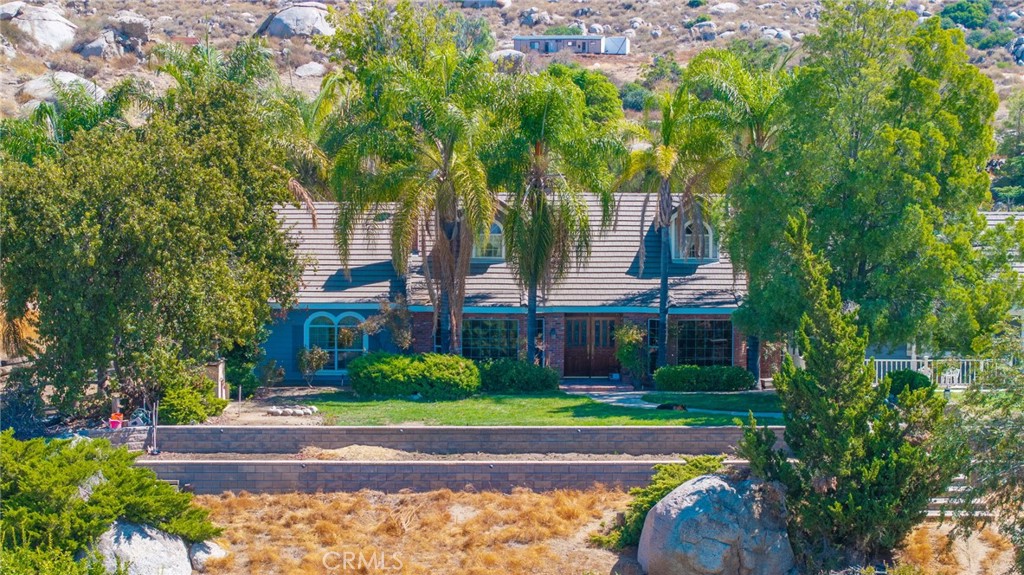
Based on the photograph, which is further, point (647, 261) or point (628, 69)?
point (628, 69)

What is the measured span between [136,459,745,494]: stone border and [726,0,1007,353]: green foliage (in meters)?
5.55

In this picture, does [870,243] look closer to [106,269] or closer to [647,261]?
[647,261]

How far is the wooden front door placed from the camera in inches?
1185

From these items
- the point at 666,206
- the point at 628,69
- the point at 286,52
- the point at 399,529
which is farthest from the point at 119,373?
the point at 628,69

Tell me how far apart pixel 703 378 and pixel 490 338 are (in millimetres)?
5833

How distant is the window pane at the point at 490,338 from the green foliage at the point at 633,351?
2.81m

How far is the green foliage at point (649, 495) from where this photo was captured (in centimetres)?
1736

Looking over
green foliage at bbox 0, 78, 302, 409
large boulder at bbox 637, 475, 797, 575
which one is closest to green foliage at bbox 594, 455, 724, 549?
large boulder at bbox 637, 475, 797, 575

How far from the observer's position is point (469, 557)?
55.5 feet

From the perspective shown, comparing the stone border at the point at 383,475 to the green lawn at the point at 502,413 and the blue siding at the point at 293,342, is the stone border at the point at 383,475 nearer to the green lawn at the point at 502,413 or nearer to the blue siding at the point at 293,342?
the green lawn at the point at 502,413

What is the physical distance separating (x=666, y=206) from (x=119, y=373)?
1344 centimetres

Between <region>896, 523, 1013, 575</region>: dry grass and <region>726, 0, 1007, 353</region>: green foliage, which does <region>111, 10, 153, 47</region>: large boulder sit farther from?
<region>896, 523, 1013, 575</region>: dry grass

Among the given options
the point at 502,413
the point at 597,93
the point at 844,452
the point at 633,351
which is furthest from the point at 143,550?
the point at 597,93

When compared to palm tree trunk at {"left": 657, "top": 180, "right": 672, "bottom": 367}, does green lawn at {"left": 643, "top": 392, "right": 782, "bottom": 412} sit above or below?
below
